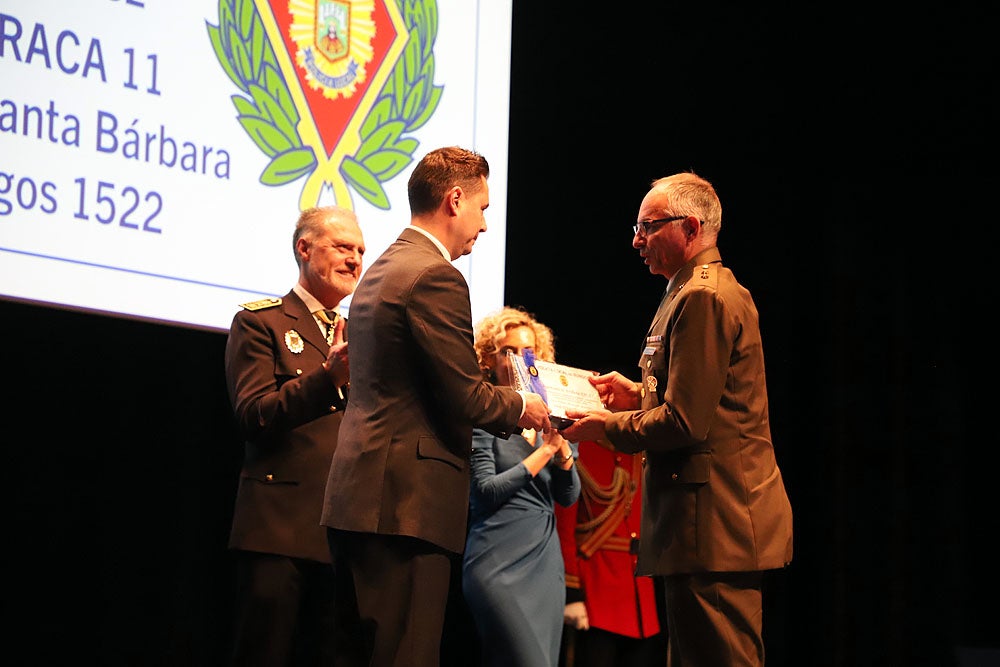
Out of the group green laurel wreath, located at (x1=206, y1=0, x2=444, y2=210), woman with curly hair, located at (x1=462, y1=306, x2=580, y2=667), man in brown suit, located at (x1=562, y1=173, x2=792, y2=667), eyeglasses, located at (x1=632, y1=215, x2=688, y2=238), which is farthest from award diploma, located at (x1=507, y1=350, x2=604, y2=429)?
green laurel wreath, located at (x1=206, y1=0, x2=444, y2=210)

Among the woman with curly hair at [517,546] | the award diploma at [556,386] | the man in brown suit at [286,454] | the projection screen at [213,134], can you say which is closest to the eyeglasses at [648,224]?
the award diploma at [556,386]

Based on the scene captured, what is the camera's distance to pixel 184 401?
4.15 meters

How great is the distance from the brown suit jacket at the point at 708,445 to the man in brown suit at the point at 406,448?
430 millimetres

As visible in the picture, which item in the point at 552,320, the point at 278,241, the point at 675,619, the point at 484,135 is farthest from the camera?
the point at 552,320

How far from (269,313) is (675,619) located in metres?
1.38

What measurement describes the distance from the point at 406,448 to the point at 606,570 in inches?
70.0

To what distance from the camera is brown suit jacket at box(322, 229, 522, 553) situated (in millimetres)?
2600

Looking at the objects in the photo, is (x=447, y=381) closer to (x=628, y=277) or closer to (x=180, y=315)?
(x=180, y=315)

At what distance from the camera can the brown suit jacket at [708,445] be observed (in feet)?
9.37

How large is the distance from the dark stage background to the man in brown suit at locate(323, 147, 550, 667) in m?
2.74

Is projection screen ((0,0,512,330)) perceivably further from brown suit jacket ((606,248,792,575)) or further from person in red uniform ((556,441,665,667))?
brown suit jacket ((606,248,792,575))

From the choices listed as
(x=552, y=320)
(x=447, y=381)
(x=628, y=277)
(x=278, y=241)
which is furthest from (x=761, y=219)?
(x=447, y=381)

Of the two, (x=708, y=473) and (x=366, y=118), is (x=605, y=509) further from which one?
(x=366, y=118)

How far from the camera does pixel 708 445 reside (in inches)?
115
